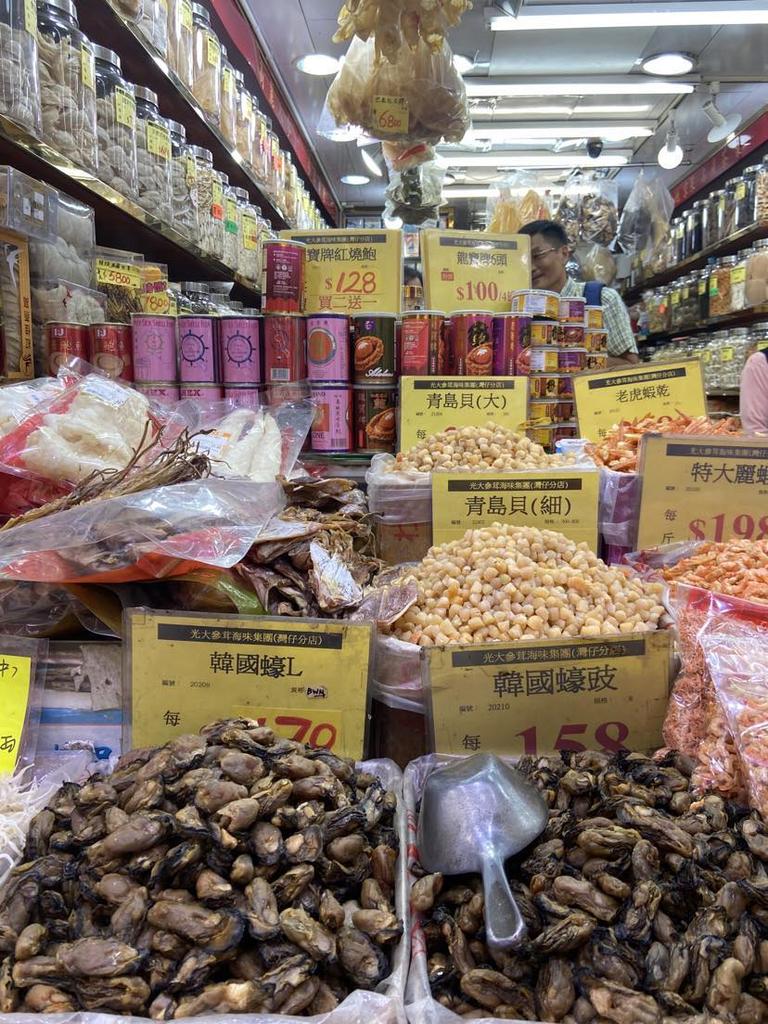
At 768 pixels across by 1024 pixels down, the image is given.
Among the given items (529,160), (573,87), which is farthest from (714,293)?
(529,160)

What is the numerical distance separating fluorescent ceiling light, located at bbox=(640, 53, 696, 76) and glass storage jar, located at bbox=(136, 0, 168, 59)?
4.17 metres

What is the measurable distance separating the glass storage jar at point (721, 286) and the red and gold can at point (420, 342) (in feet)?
14.2

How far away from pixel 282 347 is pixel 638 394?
103cm

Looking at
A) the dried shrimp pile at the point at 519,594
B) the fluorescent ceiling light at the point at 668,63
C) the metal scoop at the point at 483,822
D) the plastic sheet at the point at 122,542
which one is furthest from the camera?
the fluorescent ceiling light at the point at 668,63

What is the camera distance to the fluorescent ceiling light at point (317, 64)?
5154 mm

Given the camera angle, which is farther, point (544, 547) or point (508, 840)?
point (544, 547)

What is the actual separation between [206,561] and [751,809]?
79cm

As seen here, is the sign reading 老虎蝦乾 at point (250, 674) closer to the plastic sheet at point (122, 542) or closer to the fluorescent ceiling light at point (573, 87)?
the plastic sheet at point (122, 542)

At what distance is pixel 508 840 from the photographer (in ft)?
2.69

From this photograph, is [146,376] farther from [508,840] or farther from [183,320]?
[508,840]

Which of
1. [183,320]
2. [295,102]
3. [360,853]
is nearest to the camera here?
[360,853]

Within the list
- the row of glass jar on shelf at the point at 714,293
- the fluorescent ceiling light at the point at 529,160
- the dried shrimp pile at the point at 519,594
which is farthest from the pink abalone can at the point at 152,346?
the fluorescent ceiling light at the point at 529,160

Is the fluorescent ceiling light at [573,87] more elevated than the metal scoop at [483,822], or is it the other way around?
the fluorescent ceiling light at [573,87]

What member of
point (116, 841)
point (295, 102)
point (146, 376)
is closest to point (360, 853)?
point (116, 841)
